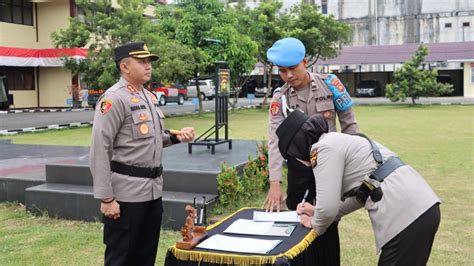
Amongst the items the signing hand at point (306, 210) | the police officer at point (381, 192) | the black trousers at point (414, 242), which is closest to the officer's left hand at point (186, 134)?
the signing hand at point (306, 210)

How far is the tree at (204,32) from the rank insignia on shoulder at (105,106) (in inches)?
560

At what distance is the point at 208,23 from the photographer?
1809 centimetres

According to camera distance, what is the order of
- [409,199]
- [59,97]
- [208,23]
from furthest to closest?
1. [59,97]
2. [208,23]
3. [409,199]

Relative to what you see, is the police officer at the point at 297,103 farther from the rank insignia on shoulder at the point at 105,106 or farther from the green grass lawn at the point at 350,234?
the green grass lawn at the point at 350,234

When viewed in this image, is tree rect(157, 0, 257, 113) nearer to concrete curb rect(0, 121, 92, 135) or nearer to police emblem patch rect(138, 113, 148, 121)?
concrete curb rect(0, 121, 92, 135)

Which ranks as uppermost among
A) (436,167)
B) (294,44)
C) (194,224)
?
(294,44)

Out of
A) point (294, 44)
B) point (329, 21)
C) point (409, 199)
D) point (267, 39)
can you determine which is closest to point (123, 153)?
point (294, 44)

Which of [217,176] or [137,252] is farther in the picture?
[217,176]

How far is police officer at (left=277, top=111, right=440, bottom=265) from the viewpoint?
2232 millimetres

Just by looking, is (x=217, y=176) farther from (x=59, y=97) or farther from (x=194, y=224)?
(x=59, y=97)

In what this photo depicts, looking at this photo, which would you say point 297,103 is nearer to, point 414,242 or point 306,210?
point 306,210

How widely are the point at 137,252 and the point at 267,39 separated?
75.0 feet

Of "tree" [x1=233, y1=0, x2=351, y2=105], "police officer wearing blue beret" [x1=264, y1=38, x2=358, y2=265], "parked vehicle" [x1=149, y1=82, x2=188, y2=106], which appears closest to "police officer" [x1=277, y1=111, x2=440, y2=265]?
"police officer wearing blue beret" [x1=264, y1=38, x2=358, y2=265]

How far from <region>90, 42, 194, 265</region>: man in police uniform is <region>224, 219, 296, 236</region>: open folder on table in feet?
2.17
